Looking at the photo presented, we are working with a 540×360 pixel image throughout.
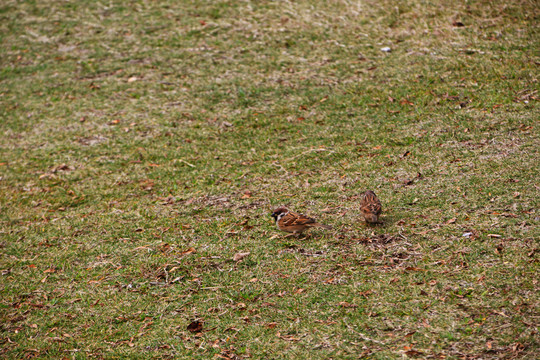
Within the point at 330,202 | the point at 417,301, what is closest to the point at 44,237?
the point at 330,202

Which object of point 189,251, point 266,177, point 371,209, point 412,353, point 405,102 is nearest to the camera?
point 412,353

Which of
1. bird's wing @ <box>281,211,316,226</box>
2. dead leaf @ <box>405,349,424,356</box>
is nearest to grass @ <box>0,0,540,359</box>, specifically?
dead leaf @ <box>405,349,424,356</box>

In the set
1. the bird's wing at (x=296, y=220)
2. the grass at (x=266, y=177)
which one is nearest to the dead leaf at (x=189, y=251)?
the grass at (x=266, y=177)

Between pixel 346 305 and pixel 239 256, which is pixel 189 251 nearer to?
pixel 239 256

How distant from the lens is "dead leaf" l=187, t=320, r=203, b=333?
17.5 ft

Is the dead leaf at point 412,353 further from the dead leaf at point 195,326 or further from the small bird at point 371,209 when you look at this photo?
the dead leaf at point 195,326

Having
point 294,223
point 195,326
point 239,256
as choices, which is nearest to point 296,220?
point 294,223

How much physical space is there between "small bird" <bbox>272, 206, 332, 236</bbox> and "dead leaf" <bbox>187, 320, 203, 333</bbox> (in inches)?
63.0

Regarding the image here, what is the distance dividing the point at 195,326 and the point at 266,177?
3.44m

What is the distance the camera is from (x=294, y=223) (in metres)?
6.33

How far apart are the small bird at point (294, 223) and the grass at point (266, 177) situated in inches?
7.6

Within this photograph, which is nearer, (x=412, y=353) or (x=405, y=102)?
(x=412, y=353)

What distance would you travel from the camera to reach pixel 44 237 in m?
7.64

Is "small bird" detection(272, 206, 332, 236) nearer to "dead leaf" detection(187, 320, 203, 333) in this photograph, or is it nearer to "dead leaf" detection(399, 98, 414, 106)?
"dead leaf" detection(187, 320, 203, 333)
